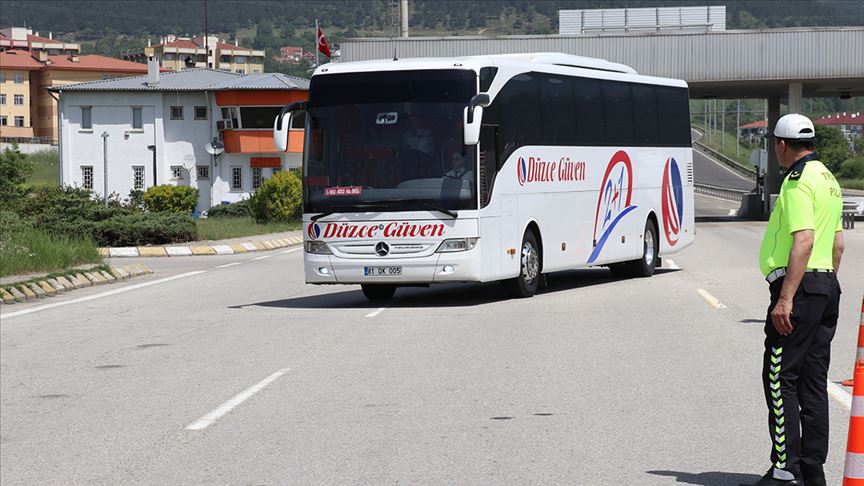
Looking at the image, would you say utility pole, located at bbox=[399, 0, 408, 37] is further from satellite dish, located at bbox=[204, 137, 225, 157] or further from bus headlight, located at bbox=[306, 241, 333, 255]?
bus headlight, located at bbox=[306, 241, 333, 255]

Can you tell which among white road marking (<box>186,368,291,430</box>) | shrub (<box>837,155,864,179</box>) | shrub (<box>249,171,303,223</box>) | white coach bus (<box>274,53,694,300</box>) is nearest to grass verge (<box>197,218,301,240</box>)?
shrub (<box>249,171,303,223</box>)

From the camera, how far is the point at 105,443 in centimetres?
922

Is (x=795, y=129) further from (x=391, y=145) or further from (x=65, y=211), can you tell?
(x=65, y=211)

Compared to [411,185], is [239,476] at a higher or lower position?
lower

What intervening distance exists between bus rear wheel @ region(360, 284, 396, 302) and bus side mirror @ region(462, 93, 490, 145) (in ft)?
10.9

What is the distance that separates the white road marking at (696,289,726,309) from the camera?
1798cm

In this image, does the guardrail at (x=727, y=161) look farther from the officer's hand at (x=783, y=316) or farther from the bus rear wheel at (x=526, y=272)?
the officer's hand at (x=783, y=316)

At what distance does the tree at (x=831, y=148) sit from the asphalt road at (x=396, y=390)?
4701 inches

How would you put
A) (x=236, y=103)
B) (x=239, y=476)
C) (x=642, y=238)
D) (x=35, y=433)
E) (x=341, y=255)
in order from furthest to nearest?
1. (x=236, y=103)
2. (x=642, y=238)
3. (x=341, y=255)
4. (x=35, y=433)
5. (x=239, y=476)

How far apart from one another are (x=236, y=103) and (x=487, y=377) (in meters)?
72.0

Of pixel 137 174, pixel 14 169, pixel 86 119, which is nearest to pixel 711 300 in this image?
pixel 14 169

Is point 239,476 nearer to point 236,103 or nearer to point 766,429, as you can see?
point 766,429

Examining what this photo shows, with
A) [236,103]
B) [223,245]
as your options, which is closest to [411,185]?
[223,245]

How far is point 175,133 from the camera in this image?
8350 cm
